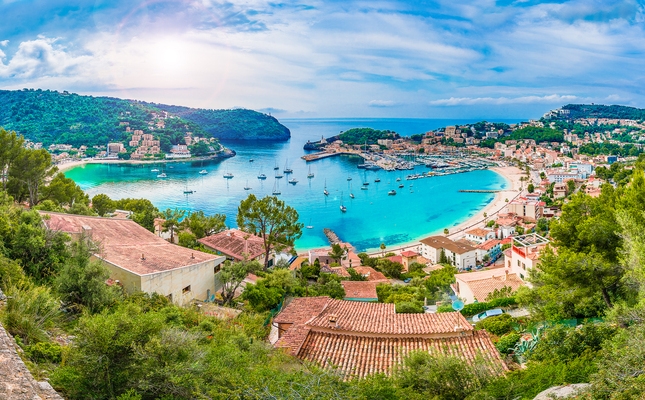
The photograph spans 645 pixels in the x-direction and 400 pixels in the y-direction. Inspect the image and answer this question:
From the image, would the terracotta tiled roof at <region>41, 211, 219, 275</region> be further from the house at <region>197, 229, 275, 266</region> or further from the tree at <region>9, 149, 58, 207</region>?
the tree at <region>9, 149, 58, 207</region>

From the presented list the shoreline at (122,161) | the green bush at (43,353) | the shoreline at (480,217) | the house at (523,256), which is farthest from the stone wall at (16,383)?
the shoreline at (122,161)

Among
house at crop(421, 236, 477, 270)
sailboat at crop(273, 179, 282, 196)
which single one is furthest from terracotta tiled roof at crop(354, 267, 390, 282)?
sailboat at crop(273, 179, 282, 196)

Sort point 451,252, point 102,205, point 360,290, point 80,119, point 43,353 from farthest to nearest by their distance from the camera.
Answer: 1. point 80,119
2. point 451,252
3. point 102,205
4. point 360,290
5. point 43,353

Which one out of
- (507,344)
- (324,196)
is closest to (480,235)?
(324,196)

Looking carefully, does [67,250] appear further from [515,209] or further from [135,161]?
[135,161]

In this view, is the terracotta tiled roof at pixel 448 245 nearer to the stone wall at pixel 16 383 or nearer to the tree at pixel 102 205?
the tree at pixel 102 205

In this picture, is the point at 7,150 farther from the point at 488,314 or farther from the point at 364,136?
the point at 364,136

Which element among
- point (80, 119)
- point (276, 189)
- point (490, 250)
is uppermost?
point (80, 119)

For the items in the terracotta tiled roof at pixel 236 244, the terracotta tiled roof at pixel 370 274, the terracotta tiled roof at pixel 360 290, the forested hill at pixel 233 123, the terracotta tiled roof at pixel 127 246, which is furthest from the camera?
the forested hill at pixel 233 123
